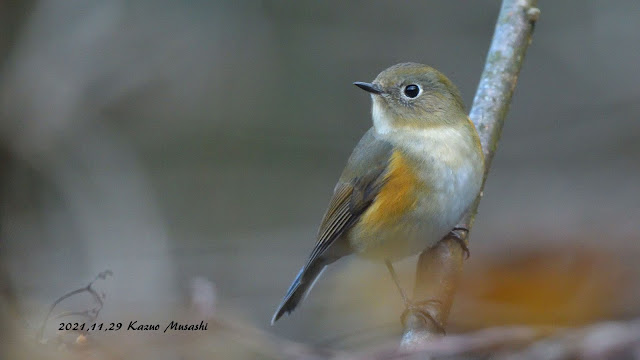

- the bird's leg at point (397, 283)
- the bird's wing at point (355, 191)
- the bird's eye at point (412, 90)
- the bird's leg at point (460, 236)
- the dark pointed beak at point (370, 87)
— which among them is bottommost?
the bird's leg at point (397, 283)

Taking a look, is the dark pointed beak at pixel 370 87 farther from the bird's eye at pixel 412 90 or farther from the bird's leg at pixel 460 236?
the bird's leg at pixel 460 236

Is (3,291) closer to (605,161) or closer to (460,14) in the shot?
(605,161)

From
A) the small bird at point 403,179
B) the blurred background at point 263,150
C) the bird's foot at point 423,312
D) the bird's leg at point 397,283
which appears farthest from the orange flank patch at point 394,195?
the bird's foot at point 423,312

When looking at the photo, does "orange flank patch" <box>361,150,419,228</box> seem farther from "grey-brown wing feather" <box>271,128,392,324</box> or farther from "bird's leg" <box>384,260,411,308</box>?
"bird's leg" <box>384,260,411,308</box>

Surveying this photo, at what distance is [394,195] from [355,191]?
12.6 inches

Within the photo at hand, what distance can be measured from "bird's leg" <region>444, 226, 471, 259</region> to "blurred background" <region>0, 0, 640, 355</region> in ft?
0.31

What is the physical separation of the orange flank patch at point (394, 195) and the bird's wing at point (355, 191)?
2.1 inches

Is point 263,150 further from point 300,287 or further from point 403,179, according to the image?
point 403,179

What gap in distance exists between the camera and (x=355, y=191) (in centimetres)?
398

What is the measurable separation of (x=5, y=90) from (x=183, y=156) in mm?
3023

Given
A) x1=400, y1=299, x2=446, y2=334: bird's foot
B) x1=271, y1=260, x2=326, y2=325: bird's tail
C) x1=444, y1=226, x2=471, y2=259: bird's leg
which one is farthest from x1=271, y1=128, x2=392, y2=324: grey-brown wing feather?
x1=400, y1=299, x2=446, y2=334: bird's foot

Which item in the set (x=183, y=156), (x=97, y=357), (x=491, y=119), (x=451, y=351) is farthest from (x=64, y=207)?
(x=451, y=351)

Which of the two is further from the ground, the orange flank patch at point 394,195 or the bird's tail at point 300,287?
the orange flank patch at point 394,195

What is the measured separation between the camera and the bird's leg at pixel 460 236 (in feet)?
11.8
